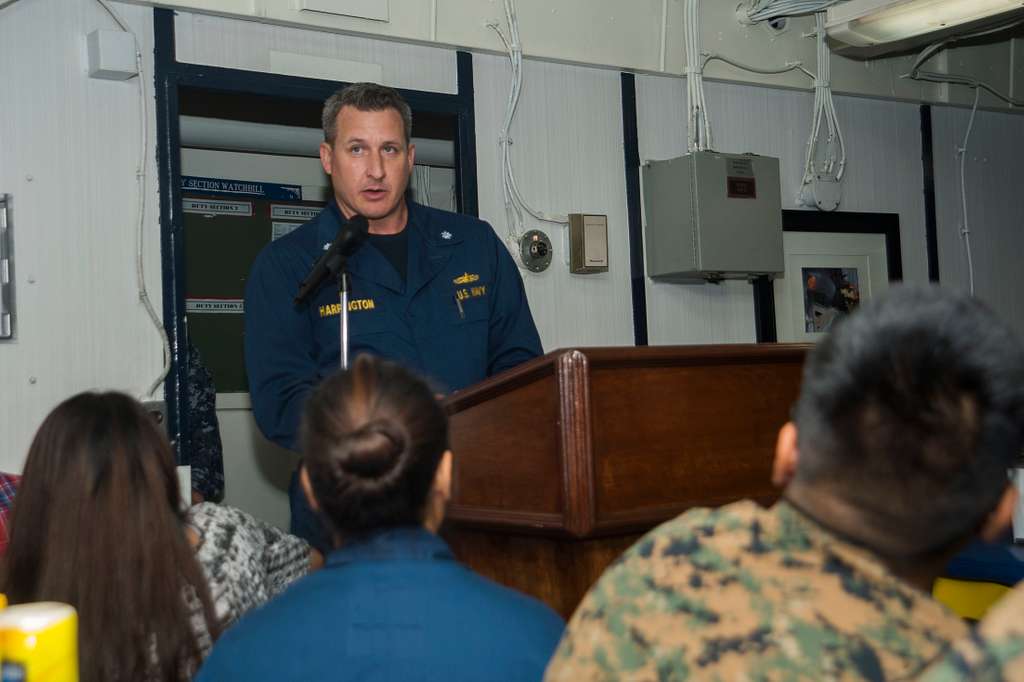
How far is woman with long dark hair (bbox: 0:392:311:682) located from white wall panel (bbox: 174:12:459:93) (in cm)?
216

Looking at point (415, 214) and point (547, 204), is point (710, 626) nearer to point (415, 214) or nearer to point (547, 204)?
point (415, 214)

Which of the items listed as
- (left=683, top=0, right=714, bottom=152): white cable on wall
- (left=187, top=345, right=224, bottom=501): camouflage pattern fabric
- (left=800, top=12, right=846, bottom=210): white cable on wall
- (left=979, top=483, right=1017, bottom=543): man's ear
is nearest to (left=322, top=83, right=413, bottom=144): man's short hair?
(left=187, top=345, right=224, bottom=501): camouflage pattern fabric

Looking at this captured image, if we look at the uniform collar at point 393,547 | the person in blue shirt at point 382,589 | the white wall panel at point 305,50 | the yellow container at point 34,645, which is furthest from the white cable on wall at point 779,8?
the yellow container at point 34,645

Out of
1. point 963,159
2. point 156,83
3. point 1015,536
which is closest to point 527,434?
point 1015,536

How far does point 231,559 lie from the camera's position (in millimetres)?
1699

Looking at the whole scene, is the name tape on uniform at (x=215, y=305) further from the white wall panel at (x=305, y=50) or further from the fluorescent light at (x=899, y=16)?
the fluorescent light at (x=899, y=16)

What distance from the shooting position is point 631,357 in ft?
6.53

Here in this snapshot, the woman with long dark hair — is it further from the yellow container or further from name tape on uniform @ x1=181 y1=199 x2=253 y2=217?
name tape on uniform @ x1=181 y1=199 x2=253 y2=217

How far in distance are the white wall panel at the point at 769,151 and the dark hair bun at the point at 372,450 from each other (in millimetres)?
3257

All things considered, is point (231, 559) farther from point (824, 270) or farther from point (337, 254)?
point (824, 270)

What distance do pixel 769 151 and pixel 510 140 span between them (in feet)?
4.33

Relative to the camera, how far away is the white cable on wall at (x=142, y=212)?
334 centimetres

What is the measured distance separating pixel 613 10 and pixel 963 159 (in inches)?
85.9

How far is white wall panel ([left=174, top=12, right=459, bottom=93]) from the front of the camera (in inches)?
137
